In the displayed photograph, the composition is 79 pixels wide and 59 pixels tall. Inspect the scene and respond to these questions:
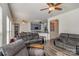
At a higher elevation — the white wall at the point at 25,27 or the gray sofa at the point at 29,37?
the white wall at the point at 25,27

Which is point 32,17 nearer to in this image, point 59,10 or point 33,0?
point 59,10

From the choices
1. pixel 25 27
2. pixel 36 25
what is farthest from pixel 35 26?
pixel 25 27

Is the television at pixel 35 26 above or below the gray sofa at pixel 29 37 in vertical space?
above

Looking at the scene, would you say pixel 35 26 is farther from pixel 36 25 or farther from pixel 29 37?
pixel 29 37

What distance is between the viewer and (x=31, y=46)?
2.19m

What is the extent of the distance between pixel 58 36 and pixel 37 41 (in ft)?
1.79

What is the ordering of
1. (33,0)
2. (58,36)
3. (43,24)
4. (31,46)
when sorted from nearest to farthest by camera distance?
(33,0) < (31,46) < (43,24) < (58,36)

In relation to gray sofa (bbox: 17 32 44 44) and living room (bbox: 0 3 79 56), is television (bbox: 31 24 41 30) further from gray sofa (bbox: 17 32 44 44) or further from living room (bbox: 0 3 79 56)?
gray sofa (bbox: 17 32 44 44)

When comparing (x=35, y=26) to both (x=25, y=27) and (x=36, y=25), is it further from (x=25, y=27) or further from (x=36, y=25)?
(x=25, y=27)

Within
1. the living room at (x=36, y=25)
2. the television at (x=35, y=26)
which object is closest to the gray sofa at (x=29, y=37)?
the living room at (x=36, y=25)

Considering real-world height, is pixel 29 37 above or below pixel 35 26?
below

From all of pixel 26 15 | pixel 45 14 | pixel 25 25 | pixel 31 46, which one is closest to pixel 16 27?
pixel 25 25

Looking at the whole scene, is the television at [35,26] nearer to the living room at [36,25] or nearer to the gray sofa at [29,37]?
the living room at [36,25]

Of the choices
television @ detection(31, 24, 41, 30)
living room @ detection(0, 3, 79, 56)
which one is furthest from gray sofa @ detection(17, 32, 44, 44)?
television @ detection(31, 24, 41, 30)
